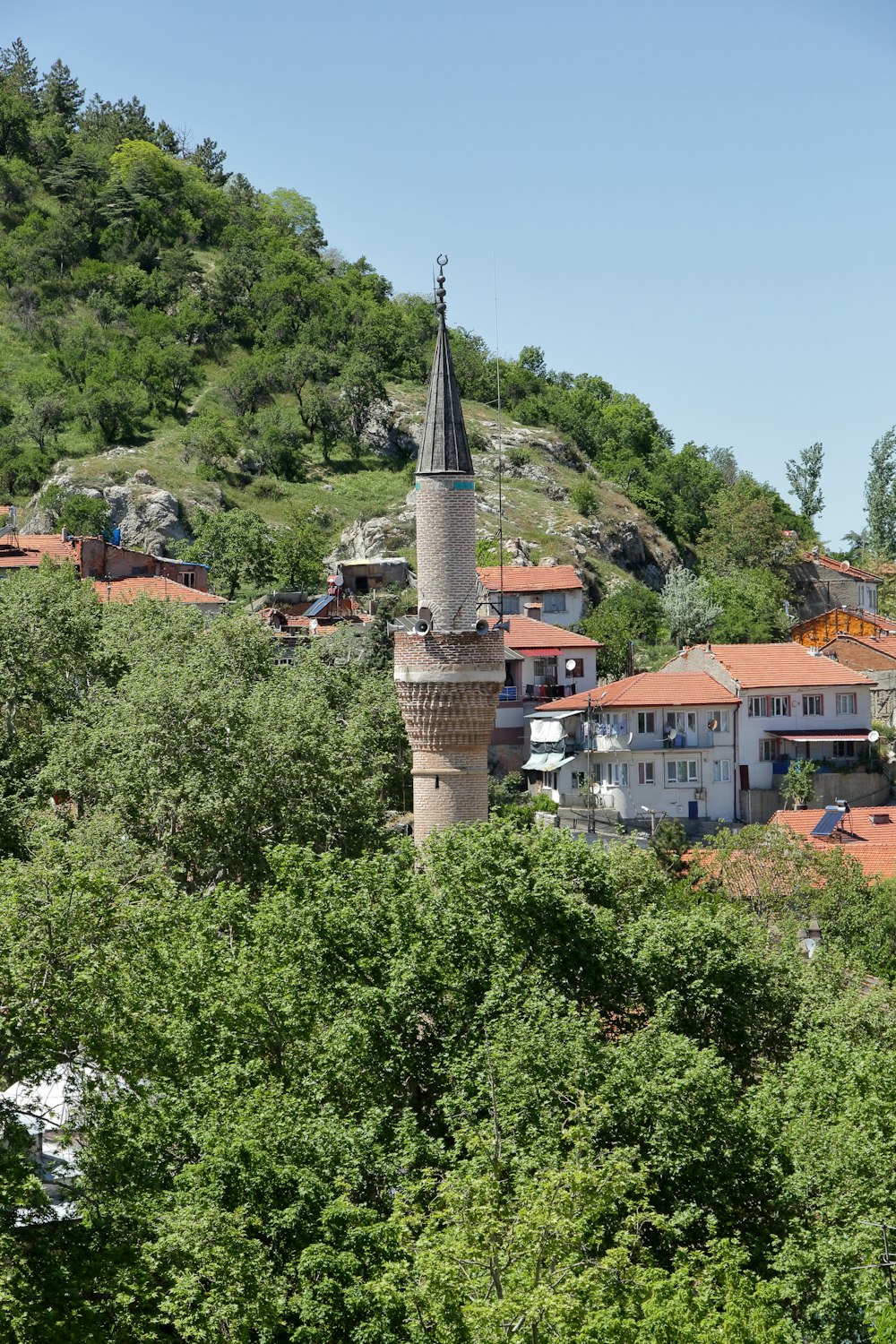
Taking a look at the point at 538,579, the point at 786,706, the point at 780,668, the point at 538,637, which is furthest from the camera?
the point at 538,579

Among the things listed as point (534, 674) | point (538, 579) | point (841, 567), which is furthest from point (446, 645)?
point (841, 567)

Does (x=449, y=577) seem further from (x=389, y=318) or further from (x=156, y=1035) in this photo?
(x=389, y=318)

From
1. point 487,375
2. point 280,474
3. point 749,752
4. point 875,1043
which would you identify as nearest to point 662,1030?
point 875,1043

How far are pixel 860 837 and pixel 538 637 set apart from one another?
56.9 feet

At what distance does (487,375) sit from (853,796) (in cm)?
5716

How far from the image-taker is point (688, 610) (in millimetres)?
77125

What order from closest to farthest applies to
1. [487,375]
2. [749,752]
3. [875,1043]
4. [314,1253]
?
1. [314,1253]
2. [875,1043]
3. [749,752]
4. [487,375]

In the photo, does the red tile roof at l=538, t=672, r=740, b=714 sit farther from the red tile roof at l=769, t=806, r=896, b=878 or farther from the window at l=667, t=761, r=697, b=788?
the red tile roof at l=769, t=806, r=896, b=878

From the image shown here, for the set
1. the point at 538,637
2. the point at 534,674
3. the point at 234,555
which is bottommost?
the point at 534,674

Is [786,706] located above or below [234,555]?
below

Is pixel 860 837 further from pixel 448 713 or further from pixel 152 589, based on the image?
pixel 152 589

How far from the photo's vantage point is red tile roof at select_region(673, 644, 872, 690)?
5766 cm

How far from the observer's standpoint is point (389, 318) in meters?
111

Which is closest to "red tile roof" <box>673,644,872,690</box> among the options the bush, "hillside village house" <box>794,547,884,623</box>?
"hillside village house" <box>794,547,884,623</box>
